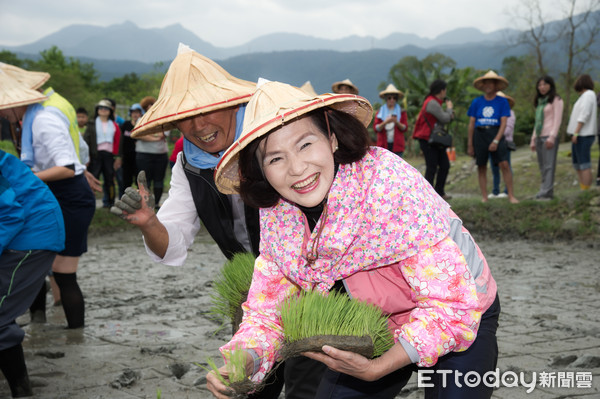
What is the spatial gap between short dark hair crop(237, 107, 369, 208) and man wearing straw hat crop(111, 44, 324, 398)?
59cm

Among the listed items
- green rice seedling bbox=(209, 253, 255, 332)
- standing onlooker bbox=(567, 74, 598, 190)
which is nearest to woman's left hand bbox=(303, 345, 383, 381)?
green rice seedling bbox=(209, 253, 255, 332)

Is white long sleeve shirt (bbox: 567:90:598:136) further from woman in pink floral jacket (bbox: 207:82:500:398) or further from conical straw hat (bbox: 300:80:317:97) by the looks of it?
woman in pink floral jacket (bbox: 207:82:500:398)

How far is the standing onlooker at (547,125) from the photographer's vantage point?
356 inches

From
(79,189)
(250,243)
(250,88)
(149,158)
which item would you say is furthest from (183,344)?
(149,158)

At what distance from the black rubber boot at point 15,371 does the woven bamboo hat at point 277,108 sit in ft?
7.37

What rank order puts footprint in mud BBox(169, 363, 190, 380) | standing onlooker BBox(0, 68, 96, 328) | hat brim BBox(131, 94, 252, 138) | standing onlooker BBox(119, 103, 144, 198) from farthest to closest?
1. standing onlooker BBox(119, 103, 144, 198)
2. standing onlooker BBox(0, 68, 96, 328)
3. footprint in mud BBox(169, 363, 190, 380)
4. hat brim BBox(131, 94, 252, 138)

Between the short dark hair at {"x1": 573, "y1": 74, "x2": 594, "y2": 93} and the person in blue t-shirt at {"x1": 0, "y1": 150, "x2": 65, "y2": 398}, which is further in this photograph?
the short dark hair at {"x1": 573, "y1": 74, "x2": 594, "y2": 93}

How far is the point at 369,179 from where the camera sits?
1.93 m

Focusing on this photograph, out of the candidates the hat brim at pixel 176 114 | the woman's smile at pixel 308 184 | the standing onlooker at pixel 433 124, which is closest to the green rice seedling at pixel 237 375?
the woman's smile at pixel 308 184

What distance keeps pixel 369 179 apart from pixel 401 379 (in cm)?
82

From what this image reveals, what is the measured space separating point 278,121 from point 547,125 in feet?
27.3

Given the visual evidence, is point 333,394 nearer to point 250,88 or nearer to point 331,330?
point 331,330

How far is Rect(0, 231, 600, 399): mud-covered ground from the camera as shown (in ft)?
12.4

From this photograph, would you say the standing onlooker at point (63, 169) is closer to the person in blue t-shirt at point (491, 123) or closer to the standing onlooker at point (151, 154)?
the standing onlooker at point (151, 154)
